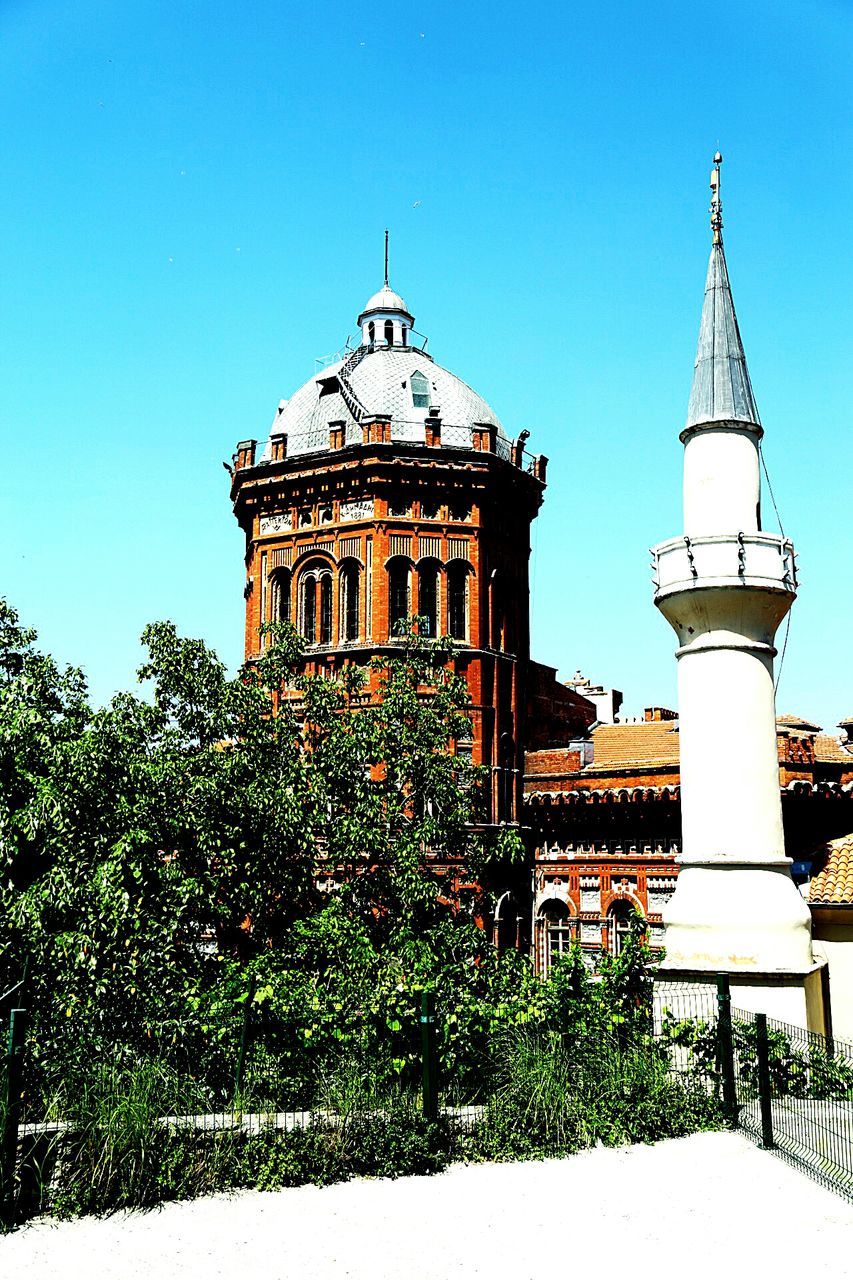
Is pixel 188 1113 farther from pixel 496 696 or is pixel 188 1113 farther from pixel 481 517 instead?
pixel 481 517

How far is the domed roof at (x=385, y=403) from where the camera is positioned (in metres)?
30.8

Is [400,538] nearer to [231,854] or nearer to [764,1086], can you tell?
[231,854]

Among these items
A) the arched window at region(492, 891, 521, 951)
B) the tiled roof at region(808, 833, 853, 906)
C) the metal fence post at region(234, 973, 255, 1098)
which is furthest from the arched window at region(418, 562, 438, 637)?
the metal fence post at region(234, 973, 255, 1098)

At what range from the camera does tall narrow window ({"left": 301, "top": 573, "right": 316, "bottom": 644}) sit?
29859 millimetres

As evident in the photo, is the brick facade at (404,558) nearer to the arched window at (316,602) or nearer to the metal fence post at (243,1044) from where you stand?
the arched window at (316,602)

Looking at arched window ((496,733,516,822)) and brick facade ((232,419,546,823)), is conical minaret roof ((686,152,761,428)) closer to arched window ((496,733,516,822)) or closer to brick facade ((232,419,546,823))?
brick facade ((232,419,546,823))

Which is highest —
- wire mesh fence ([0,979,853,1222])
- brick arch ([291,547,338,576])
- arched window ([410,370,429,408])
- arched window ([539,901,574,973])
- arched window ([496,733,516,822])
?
arched window ([410,370,429,408])

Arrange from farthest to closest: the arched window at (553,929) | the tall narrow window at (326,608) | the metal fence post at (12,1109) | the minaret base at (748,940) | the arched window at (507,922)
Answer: the tall narrow window at (326,608) → the arched window at (553,929) → the arched window at (507,922) → the minaret base at (748,940) → the metal fence post at (12,1109)

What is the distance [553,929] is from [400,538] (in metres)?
10.4

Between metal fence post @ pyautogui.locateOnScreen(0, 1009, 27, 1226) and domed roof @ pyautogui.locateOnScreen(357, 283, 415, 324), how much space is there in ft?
89.0

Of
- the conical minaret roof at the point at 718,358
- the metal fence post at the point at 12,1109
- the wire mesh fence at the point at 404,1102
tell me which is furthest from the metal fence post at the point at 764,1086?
the conical minaret roof at the point at 718,358

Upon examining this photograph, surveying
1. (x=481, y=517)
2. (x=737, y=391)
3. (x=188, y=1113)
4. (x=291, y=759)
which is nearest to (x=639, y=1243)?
(x=188, y=1113)

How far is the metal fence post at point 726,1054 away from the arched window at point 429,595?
586 inches

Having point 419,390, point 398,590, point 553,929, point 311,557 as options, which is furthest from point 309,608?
point 553,929
